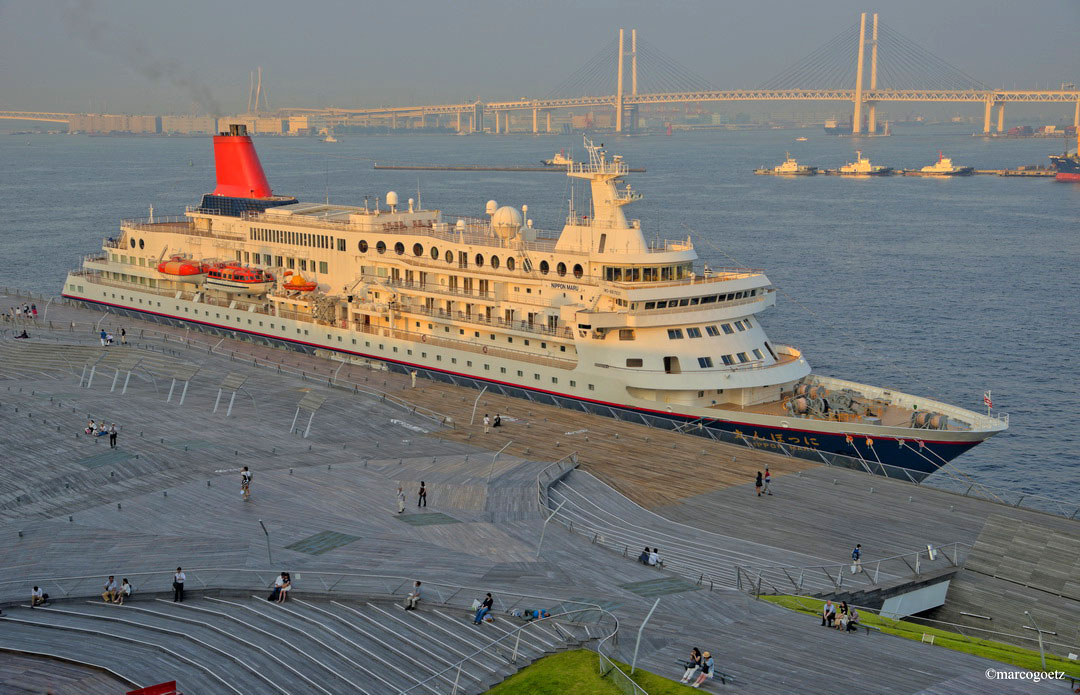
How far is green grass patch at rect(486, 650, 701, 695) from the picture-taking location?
66.8 ft

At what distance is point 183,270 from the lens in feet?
205

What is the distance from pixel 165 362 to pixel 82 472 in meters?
10.1

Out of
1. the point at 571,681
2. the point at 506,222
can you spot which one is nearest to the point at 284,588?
the point at 571,681

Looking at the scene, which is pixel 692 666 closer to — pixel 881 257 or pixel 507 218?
pixel 507 218

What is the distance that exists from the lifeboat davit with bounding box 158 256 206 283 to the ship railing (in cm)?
4456

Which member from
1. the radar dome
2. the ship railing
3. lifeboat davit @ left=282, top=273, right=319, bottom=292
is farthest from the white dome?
the ship railing

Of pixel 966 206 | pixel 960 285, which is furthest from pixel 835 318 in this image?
pixel 966 206

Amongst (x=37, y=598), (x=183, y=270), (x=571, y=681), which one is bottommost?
(x=571, y=681)

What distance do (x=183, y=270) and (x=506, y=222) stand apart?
920 inches

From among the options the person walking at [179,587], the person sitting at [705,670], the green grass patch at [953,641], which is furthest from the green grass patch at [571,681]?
the person walking at [179,587]

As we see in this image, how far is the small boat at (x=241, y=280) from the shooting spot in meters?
59.3

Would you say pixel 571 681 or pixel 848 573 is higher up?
pixel 571 681

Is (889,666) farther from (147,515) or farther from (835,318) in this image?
(835,318)

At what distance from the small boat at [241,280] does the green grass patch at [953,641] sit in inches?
1616
